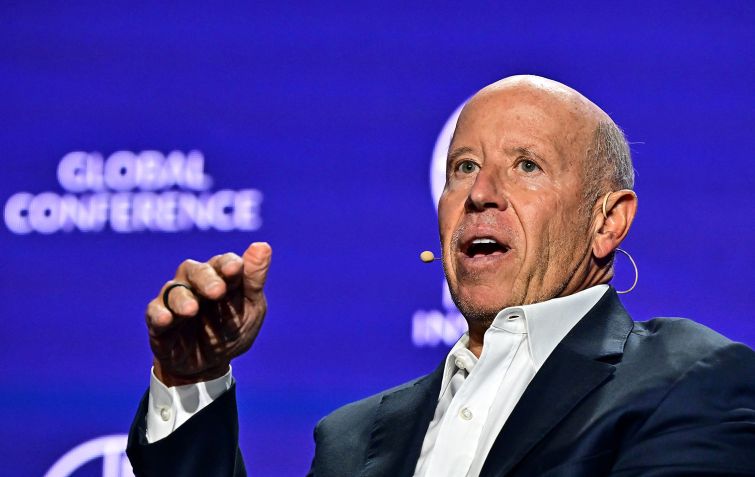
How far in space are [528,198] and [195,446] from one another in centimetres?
75

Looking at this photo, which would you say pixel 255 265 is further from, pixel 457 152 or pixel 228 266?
pixel 457 152

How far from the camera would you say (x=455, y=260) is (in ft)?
6.84

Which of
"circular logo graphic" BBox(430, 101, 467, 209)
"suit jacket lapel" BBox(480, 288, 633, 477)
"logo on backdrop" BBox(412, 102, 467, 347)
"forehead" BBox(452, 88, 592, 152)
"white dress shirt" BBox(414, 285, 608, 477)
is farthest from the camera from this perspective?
"circular logo graphic" BBox(430, 101, 467, 209)

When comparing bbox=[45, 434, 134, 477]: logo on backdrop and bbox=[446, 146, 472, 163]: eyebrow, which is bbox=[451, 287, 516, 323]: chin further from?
bbox=[45, 434, 134, 477]: logo on backdrop

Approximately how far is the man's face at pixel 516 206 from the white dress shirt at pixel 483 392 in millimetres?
66

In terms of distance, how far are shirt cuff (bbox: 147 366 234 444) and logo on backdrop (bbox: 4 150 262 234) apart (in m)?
0.92

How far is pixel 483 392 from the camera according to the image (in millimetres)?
1908

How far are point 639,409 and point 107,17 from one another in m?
2.00

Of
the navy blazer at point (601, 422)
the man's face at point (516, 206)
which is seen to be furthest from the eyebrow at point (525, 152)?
the navy blazer at point (601, 422)

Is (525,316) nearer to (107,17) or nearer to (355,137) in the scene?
(355,137)

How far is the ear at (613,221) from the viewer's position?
6.98 ft

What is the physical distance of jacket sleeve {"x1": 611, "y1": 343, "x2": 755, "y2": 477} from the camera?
1.63m

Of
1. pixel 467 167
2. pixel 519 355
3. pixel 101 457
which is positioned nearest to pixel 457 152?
pixel 467 167

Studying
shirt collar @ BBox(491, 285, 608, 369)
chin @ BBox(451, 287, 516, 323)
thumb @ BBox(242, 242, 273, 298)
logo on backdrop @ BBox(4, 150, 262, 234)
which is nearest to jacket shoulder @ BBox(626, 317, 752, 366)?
shirt collar @ BBox(491, 285, 608, 369)
